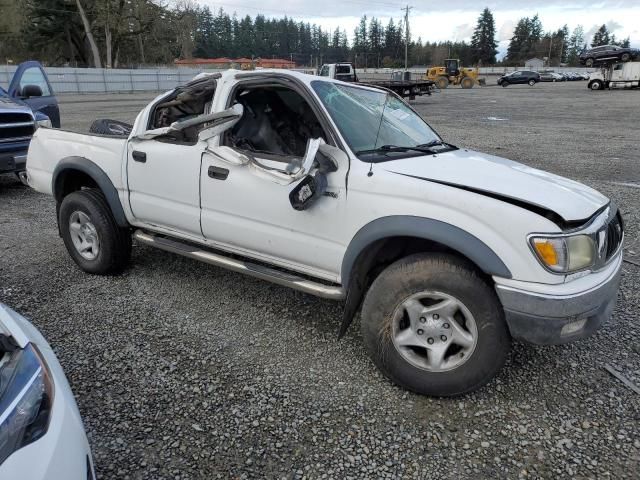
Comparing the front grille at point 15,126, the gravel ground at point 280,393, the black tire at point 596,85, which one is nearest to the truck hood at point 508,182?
the gravel ground at point 280,393

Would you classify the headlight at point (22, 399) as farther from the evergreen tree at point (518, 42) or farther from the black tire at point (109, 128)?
the evergreen tree at point (518, 42)

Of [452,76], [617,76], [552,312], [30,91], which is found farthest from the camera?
[452,76]

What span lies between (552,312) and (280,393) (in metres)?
1.53

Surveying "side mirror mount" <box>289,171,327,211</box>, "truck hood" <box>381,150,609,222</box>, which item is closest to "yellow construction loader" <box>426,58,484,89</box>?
"truck hood" <box>381,150,609,222</box>

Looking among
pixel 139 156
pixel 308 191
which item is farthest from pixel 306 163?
pixel 139 156

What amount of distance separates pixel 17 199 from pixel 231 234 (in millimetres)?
5584

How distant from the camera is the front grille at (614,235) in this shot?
9.20ft

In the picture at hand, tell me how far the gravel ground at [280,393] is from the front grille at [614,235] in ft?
2.62

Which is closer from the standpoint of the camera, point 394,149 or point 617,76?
point 394,149

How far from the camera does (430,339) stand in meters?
2.78

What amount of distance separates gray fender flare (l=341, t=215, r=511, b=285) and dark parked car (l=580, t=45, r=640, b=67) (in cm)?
4593

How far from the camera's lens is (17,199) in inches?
296

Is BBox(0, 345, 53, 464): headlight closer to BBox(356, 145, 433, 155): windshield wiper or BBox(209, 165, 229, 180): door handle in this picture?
BBox(209, 165, 229, 180): door handle

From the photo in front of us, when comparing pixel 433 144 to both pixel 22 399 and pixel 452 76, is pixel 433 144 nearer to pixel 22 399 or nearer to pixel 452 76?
pixel 22 399
